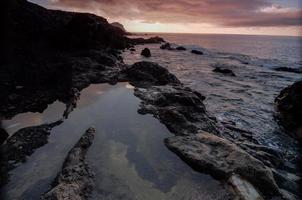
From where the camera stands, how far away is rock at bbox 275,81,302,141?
38.4 feet

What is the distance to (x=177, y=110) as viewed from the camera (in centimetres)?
1096

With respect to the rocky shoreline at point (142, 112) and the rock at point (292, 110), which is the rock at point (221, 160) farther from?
the rock at point (292, 110)

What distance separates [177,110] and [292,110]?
7185mm

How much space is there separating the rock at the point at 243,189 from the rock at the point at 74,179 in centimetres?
400

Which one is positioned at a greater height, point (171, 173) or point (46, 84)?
point (46, 84)

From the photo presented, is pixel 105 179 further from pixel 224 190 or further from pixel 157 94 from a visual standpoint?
pixel 157 94

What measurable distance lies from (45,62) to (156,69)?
9566 mm

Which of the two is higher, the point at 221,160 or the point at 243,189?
the point at 221,160

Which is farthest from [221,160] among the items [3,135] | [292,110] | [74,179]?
[292,110]

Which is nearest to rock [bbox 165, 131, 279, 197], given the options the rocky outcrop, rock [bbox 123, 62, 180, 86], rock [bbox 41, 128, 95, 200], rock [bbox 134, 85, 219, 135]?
rock [bbox 134, 85, 219, 135]

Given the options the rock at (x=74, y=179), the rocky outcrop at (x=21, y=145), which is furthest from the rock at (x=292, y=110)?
the rocky outcrop at (x=21, y=145)

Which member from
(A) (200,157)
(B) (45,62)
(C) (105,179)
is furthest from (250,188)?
(B) (45,62)

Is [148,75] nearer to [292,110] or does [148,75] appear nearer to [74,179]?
[292,110]

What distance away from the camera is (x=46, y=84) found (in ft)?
47.0
